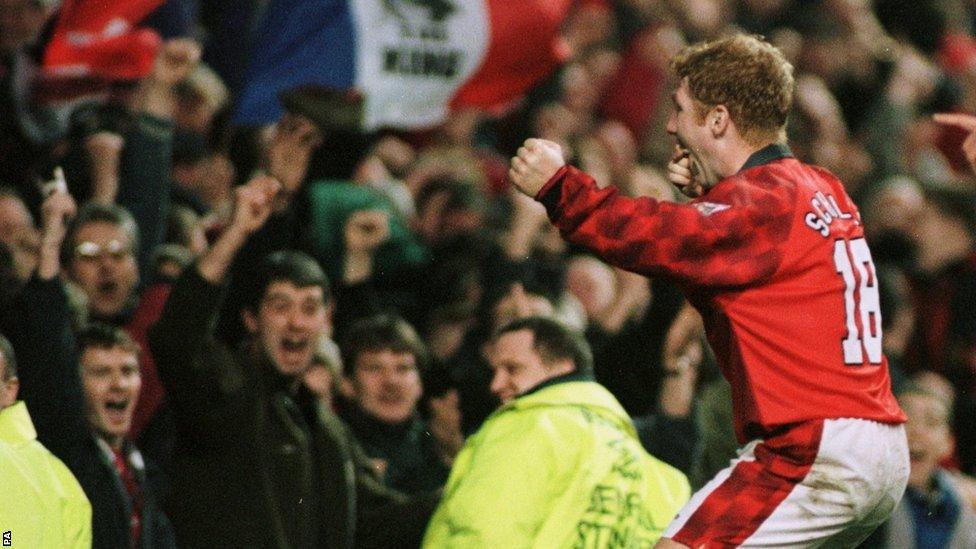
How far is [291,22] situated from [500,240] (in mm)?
1509

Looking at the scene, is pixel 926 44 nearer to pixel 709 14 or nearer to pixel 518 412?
pixel 709 14

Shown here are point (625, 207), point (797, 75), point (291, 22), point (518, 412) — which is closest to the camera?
point (625, 207)

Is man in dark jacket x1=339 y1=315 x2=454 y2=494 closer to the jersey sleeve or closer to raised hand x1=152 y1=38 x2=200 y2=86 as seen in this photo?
raised hand x1=152 y1=38 x2=200 y2=86

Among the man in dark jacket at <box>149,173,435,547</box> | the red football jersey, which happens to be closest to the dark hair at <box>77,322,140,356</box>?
the man in dark jacket at <box>149,173,435,547</box>

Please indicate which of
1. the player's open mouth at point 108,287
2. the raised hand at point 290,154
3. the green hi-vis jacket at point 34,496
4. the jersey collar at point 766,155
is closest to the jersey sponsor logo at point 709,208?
the jersey collar at point 766,155

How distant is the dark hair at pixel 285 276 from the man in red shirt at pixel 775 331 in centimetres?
218

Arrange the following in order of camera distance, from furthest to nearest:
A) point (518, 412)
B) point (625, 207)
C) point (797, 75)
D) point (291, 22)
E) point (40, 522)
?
point (797, 75)
point (291, 22)
point (518, 412)
point (40, 522)
point (625, 207)

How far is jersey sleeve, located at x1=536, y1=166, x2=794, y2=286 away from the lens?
15.5ft

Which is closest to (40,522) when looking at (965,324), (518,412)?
(518,412)

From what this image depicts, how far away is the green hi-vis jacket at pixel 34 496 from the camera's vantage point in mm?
5227

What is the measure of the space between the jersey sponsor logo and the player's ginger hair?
0.31 meters

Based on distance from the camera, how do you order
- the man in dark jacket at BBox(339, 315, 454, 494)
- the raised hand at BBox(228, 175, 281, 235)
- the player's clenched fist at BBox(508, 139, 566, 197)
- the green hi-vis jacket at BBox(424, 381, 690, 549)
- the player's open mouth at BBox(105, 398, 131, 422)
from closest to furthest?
1. the player's clenched fist at BBox(508, 139, 566, 197)
2. the green hi-vis jacket at BBox(424, 381, 690, 549)
3. the player's open mouth at BBox(105, 398, 131, 422)
4. the raised hand at BBox(228, 175, 281, 235)
5. the man in dark jacket at BBox(339, 315, 454, 494)

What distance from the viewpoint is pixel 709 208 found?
4.77 metres

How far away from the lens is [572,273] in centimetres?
935
